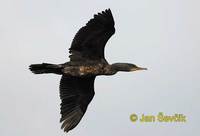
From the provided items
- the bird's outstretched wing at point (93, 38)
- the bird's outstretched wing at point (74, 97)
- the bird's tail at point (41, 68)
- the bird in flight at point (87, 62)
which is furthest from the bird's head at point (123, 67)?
the bird's tail at point (41, 68)

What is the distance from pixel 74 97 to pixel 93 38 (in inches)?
81.2

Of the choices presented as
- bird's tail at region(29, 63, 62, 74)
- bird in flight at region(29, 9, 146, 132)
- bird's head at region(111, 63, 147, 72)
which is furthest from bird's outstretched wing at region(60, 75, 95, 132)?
bird's head at region(111, 63, 147, 72)

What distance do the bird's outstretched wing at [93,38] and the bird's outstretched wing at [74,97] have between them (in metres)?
0.85

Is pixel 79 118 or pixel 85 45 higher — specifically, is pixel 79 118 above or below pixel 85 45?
below

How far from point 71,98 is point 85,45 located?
1.83 m

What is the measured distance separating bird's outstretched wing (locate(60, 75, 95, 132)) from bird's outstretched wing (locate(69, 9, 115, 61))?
2.80ft

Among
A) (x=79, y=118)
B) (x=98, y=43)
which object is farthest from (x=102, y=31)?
(x=79, y=118)

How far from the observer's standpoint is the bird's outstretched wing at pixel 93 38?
3294 cm

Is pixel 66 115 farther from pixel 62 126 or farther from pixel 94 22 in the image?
pixel 94 22

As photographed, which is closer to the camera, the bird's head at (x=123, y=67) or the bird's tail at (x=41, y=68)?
the bird's tail at (x=41, y=68)

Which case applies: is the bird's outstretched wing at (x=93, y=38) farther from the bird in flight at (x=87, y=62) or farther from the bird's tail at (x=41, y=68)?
the bird's tail at (x=41, y=68)

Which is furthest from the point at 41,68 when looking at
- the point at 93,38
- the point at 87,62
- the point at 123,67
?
the point at 123,67

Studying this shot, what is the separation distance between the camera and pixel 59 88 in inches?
1329

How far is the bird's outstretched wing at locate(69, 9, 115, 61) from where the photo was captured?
108 ft
